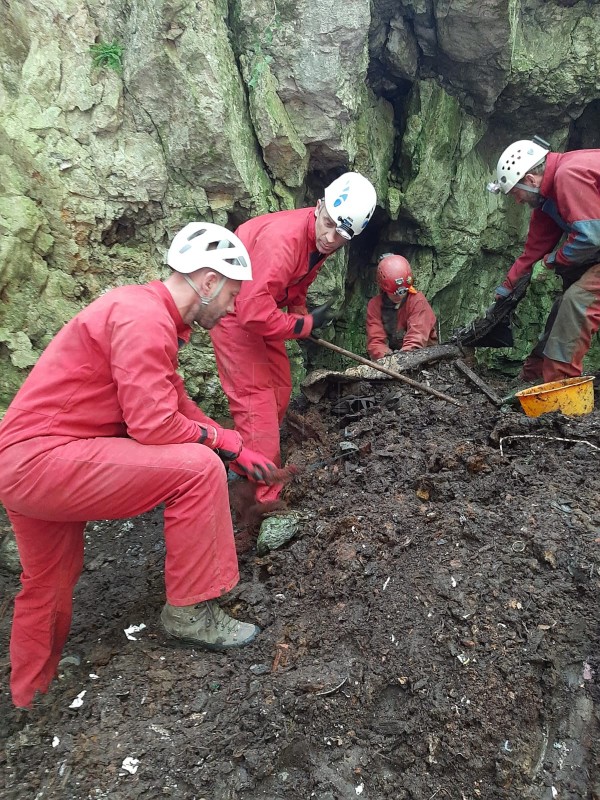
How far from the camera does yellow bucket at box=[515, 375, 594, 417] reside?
4172mm

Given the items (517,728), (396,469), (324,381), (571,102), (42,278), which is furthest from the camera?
(571,102)

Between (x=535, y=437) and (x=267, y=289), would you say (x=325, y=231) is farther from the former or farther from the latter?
(x=535, y=437)

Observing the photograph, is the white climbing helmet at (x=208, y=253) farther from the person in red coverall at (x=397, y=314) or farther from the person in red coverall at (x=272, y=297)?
the person in red coverall at (x=397, y=314)

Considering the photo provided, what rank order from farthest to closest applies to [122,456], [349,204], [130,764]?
[349,204] < [122,456] < [130,764]

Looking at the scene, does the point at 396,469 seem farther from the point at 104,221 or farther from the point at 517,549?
the point at 104,221

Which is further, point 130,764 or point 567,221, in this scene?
point 567,221

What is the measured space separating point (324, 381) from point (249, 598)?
252 cm

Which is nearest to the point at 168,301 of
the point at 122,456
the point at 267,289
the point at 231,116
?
the point at 122,456

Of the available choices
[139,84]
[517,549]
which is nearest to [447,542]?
[517,549]

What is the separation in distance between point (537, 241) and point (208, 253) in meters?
3.81

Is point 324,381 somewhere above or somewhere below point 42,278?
below

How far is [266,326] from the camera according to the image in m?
3.98

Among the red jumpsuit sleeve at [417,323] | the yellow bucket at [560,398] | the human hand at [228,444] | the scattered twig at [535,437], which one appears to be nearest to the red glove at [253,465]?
the human hand at [228,444]

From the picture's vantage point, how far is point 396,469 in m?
3.92
